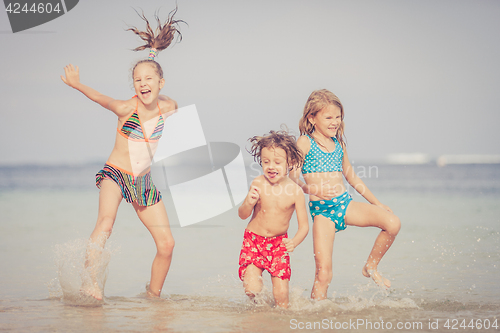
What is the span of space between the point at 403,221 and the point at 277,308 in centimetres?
542

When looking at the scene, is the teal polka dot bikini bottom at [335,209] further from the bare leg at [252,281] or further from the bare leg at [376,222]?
the bare leg at [252,281]

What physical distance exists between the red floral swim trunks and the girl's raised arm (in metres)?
1.48

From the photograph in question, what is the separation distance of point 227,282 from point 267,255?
973 mm

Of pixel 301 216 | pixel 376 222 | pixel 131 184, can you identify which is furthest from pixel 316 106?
pixel 131 184

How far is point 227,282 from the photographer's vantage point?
4586mm

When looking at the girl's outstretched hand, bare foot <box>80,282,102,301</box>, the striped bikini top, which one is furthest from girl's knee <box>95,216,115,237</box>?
the girl's outstretched hand

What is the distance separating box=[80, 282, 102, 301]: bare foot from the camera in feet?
11.9

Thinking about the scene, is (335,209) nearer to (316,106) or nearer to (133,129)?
(316,106)

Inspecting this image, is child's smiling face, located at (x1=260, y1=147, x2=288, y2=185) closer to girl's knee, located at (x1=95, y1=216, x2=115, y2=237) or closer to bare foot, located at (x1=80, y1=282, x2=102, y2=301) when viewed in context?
girl's knee, located at (x1=95, y1=216, x2=115, y2=237)

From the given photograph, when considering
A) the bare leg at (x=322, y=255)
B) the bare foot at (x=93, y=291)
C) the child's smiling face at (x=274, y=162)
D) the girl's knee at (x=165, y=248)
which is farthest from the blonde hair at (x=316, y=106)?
the bare foot at (x=93, y=291)

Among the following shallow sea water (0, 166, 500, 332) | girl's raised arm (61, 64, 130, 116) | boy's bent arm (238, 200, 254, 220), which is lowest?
shallow sea water (0, 166, 500, 332)

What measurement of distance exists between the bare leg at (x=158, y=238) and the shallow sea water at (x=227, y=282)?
145 mm

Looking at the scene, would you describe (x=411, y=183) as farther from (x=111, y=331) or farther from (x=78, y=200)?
(x=111, y=331)

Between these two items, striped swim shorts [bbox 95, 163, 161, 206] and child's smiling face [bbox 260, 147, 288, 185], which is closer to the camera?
child's smiling face [bbox 260, 147, 288, 185]
